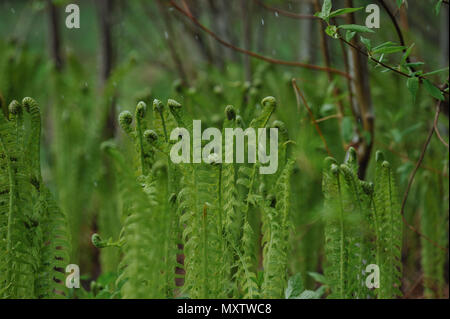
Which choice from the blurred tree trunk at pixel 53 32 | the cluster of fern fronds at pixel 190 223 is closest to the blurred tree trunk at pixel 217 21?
the blurred tree trunk at pixel 53 32

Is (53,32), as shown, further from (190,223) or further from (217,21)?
(190,223)

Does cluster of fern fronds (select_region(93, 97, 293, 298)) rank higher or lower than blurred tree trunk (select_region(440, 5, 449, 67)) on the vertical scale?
lower

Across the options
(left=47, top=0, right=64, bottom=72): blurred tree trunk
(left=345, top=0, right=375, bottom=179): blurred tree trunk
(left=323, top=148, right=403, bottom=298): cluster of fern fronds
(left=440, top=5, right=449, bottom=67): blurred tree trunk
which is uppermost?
(left=47, top=0, right=64, bottom=72): blurred tree trunk

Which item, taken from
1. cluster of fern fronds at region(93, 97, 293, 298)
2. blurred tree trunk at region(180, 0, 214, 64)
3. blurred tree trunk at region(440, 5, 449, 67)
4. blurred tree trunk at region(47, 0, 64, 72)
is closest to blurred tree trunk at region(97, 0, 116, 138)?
blurred tree trunk at region(47, 0, 64, 72)

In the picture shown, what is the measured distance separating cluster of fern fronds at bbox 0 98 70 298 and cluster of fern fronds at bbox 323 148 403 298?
19.7 inches

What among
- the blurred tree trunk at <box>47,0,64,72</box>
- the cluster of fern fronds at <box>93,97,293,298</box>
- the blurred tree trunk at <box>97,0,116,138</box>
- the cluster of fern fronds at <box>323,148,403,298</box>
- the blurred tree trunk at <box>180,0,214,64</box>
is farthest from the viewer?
the blurred tree trunk at <box>180,0,214,64</box>

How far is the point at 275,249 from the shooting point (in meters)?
0.76

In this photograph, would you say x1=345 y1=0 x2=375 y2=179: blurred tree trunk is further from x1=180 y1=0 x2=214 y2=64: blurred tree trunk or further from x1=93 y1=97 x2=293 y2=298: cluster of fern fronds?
x1=180 y1=0 x2=214 y2=64: blurred tree trunk

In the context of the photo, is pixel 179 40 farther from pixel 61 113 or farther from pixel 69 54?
pixel 61 113

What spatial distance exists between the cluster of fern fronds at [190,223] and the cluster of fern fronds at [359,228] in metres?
0.09

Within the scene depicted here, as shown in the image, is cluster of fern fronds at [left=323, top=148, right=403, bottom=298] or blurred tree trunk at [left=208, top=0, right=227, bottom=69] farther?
blurred tree trunk at [left=208, top=0, right=227, bottom=69]

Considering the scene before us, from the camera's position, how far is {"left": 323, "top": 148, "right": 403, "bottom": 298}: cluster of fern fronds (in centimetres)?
80

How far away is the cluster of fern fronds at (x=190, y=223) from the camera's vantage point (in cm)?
66
